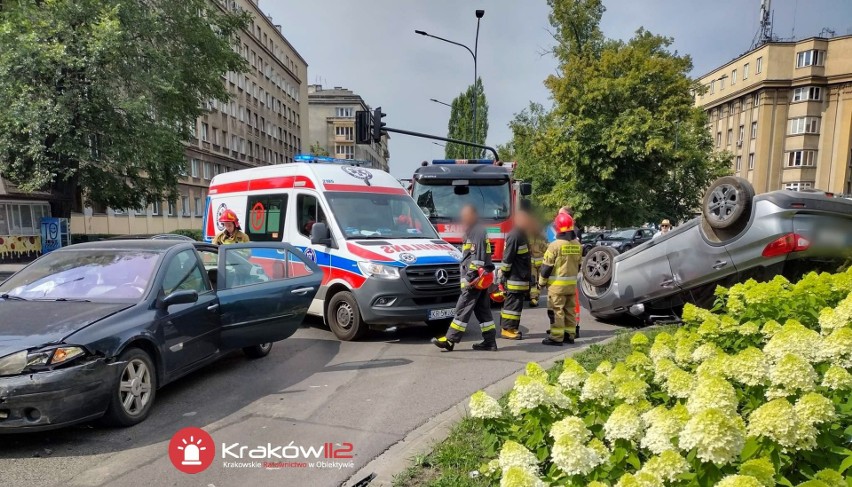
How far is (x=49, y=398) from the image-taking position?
142 inches

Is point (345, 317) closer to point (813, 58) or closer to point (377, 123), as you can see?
point (377, 123)

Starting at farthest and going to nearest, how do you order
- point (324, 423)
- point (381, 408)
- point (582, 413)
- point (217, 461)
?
1. point (381, 408)
2. point (324, 423)
3. point (217, 461)
4. point (582, 413)

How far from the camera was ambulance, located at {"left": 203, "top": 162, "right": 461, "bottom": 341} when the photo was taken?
22.5 feet

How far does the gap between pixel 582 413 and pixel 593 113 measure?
22.4 meters

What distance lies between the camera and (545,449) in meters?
2.35

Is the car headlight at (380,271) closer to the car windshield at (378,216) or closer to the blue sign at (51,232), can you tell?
the car windshield at (378,216)

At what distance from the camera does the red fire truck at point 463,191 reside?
10625 millimetres

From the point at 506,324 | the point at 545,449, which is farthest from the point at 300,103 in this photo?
the point at 545,449

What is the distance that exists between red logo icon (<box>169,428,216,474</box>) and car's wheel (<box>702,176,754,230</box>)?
6095mm

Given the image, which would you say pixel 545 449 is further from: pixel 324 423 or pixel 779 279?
pixel 779 279

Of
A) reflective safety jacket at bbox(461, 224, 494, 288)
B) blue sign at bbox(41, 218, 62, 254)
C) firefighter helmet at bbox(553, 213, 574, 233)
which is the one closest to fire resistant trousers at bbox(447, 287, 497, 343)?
reflective safety jacket at bbox(461, 224, 494, 288)

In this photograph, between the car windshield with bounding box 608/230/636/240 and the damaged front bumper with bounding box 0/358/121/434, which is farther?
the car windshield with bounding box 608/230/636/240

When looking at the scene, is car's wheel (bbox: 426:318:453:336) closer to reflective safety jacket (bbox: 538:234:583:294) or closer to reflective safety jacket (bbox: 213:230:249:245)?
reflective safety jacket (bbox: 538:234:583:294)

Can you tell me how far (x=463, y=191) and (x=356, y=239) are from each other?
13.2 feet
